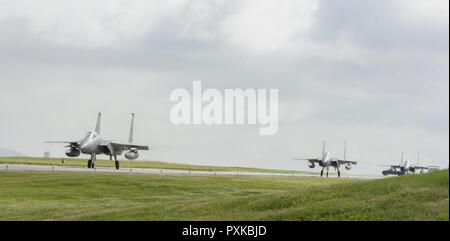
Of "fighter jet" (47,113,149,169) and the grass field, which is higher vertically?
"fighter jet" (47,113,149,169)

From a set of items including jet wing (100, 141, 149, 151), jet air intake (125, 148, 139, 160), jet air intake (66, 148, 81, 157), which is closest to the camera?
jet air intake (66, 148, 81, 157)

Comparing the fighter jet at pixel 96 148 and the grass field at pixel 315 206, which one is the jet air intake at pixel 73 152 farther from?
the grass field at pixel 315 206

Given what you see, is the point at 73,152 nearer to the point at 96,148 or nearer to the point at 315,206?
the point at 96,148

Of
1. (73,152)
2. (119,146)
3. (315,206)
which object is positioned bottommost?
(315,206)

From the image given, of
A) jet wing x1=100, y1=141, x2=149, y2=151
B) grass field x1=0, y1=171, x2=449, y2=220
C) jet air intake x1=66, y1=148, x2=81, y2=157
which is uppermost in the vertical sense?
jet wing x1=100, y1=141, x2=149, y2=151

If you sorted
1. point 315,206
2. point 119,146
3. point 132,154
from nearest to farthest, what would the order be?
point 315,206, point 132,154, point 119,146

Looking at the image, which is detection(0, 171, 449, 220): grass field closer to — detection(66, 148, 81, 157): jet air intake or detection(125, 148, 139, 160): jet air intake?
detection(66, 148, 81, 157): jet air intake

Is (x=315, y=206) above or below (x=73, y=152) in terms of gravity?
below

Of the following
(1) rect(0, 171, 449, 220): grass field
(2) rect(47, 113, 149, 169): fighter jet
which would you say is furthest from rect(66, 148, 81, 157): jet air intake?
(1) rect(0, 171, 449, 220): grass field

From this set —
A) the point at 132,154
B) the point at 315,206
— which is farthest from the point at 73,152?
the point at 315,206

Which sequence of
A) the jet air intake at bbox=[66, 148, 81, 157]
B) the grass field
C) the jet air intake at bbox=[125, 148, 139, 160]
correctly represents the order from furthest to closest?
the jet air intake at bbox=[125, 148, 139, 160] → the jet air intake at bbox=[66, 148, 81, 157] → the grass field

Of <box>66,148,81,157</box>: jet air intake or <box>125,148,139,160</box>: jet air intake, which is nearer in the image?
<box>66,148,81,157</box>: jet air intake
